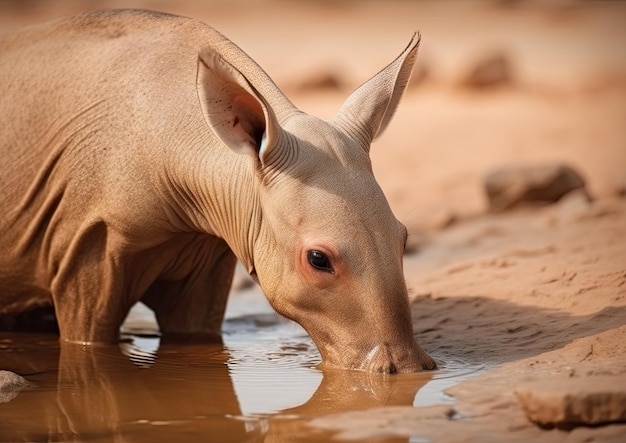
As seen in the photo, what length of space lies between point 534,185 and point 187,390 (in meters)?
5.68

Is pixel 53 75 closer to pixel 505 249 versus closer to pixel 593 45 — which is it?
pixel 505 249

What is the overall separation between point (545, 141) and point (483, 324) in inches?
306

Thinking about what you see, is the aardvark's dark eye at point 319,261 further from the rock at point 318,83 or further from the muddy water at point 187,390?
the rock at point 318,83

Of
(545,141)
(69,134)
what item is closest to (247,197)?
(69,134)

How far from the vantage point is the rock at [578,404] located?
16.4 ft

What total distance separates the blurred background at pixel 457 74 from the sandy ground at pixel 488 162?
0.04m

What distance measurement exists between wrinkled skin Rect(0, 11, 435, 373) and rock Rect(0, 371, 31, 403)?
125 cm

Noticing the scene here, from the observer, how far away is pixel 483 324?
24.8 ft

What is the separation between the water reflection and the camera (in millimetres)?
5430

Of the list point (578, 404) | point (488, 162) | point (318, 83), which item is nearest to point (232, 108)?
point (578, 404)

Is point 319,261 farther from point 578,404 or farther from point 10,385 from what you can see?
point 578,404

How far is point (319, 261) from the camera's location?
6.33m

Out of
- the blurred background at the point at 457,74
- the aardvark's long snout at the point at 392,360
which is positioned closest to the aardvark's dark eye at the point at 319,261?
the aardvark's long snout at the point at 392,360

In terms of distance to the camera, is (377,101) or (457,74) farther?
(457,74)
